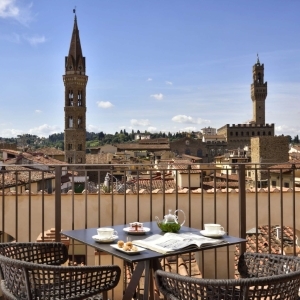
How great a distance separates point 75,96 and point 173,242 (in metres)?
52.6

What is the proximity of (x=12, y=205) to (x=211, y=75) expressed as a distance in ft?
160

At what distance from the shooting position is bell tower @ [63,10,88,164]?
51375 millimetres

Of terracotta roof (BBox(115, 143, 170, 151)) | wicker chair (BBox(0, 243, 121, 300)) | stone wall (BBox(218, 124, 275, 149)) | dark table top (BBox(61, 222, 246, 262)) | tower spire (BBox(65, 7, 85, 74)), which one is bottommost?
wicker chair (BBox(0, 243, 121, 300))

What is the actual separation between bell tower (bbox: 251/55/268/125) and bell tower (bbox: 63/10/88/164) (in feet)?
139

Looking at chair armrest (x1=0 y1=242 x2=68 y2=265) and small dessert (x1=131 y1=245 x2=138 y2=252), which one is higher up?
small dessert (x1=131 y1=245 x2=138 y2=252)

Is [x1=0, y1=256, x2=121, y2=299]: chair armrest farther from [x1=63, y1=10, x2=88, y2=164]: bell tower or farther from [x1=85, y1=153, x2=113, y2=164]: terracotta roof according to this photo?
[x1=63, y1=10, x2=88, y2=164]: bell tower

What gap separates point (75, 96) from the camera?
175 ft

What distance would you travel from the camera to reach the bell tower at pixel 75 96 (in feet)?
169

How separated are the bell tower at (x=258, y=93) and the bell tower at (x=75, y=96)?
42471mm

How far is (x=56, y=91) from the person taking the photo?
5616cm

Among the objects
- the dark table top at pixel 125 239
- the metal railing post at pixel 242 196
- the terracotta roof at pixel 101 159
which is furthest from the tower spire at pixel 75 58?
the dark table top at pixel 125 239

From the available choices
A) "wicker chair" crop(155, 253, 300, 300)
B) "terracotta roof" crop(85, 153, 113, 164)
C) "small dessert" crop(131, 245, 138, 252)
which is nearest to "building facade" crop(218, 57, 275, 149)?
"terracotta roof" crop(85, 153, 113, 164)

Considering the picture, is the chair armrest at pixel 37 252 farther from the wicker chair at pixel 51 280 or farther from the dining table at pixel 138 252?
the wicker chair at pixel 51 280

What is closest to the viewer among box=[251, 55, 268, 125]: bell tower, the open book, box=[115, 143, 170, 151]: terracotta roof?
the open book
